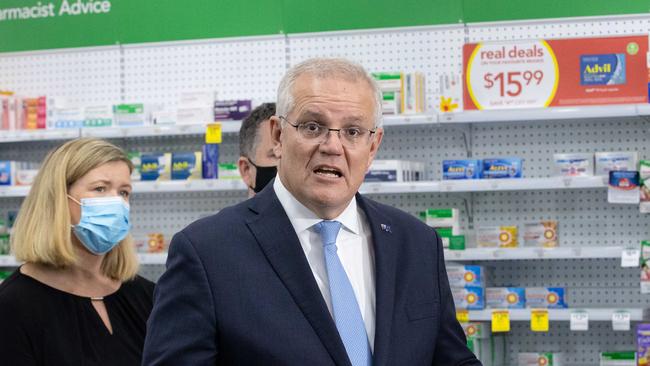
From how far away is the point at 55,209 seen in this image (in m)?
3.54

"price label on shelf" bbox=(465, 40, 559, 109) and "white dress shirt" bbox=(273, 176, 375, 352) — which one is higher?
"price label on shelf" bbox=(465, 40, 559, 109)

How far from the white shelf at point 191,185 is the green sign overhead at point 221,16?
4.00 ft

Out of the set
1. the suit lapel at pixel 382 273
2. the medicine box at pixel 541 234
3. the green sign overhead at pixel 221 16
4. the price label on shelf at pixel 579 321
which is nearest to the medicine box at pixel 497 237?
the medicine box at pixel 541 234

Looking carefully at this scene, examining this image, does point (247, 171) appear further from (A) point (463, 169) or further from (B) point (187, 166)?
(B) point (187, 166)

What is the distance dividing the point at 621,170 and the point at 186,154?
2730 millimetres

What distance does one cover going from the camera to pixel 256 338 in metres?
1.95

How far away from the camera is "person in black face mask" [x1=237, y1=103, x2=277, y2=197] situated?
3.64 meters

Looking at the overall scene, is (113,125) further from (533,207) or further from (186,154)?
(533,207)

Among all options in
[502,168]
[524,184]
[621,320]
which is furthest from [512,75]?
[621,320]

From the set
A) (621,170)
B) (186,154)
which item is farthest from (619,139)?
(186,154)

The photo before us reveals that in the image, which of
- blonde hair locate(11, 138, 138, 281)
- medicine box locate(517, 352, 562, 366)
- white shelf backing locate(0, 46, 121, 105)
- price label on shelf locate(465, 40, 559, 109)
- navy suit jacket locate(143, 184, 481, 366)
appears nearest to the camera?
navy suit jacket locate(143, 184, 481, 366)

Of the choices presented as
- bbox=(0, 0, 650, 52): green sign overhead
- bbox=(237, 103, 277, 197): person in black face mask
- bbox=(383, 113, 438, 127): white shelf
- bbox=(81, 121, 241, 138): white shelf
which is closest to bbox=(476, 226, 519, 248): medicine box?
bbox=(383, 113, 438, 127): white shelf

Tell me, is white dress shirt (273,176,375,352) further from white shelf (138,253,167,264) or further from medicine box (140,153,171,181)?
medicine box (140,153,171,181)

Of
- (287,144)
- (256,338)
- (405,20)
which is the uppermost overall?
(405,20)
